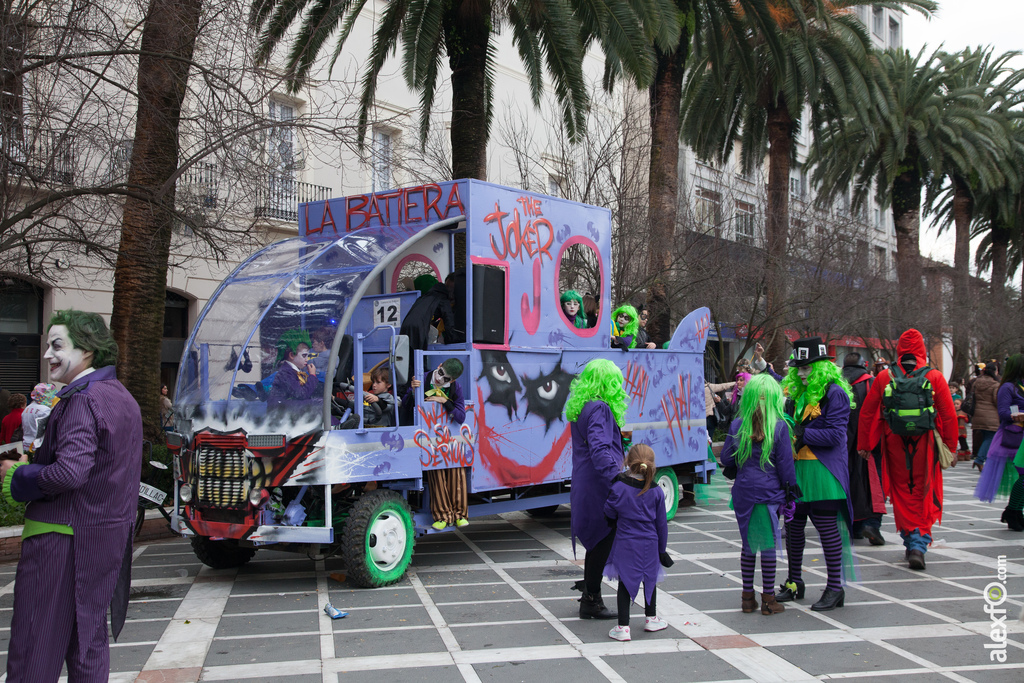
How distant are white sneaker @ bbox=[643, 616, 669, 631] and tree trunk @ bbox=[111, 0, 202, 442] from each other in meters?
6.23

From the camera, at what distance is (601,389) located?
6.18 m

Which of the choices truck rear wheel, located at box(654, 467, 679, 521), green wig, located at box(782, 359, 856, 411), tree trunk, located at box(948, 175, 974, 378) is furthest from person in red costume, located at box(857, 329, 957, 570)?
tree trunk, located at box(948, 175, 974, 378)

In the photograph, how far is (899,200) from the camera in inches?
1099

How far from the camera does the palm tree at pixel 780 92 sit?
18.2 m

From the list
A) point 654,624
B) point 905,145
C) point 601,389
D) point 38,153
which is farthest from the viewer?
point 905,145

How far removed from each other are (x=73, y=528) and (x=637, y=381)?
7.17 m

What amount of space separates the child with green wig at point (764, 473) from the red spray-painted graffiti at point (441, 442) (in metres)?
2.62

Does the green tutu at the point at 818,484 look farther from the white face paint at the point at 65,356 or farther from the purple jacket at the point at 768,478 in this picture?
the white face paint at the point at 65,356

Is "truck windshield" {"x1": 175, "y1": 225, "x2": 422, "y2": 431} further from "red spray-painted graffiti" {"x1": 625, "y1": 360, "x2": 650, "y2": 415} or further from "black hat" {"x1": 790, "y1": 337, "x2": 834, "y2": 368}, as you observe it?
"black hat" {"x1": 790, "y1": 337, "x2": 834, "y2": 368}

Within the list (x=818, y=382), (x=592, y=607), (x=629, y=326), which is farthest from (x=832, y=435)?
(x=629, y=326)

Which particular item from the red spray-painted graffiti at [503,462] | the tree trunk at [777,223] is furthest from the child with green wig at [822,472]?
the tree trunk at [777,223]

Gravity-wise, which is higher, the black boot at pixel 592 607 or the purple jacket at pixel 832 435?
the purple jacket at pixel 832 435

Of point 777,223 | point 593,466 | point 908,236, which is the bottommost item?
point 593,466

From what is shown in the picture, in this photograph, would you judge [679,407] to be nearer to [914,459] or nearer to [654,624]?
[914,459]
